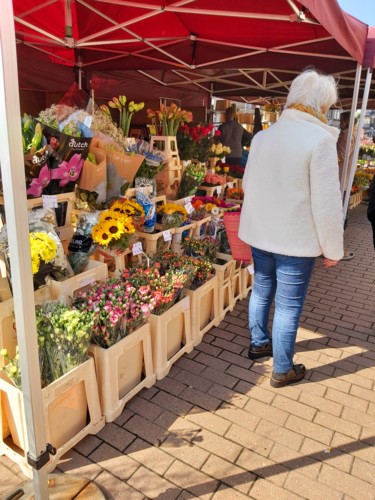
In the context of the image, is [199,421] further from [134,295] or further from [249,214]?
[249,214]

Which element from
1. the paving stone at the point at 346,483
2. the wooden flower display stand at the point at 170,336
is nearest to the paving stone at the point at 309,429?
the paving stone at the point at 346,483

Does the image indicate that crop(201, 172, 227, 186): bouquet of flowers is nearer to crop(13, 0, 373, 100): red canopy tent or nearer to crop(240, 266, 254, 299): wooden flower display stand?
crop(240, 266, 254, 299): wooden flower display stand

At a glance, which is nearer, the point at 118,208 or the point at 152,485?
the point at 152,485

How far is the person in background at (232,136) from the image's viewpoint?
6.36 meters

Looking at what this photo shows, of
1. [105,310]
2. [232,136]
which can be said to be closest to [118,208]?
[105,310]

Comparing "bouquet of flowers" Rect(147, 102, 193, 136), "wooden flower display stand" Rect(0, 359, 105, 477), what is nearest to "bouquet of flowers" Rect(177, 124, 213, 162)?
"bouquet of flowers" Rect(147, 102, 193, 136)

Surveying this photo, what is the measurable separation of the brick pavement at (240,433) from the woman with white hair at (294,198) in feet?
1.25

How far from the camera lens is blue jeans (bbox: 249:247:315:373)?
238 centimetres

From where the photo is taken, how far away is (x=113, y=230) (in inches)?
98.7

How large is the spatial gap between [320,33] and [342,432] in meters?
3.48

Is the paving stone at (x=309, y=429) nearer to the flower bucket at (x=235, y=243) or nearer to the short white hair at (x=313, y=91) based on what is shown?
the flower bucket at (x=235, y=243)

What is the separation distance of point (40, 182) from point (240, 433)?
1.81 metres

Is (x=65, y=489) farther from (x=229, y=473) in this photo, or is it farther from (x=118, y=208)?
(x=118, y=208)

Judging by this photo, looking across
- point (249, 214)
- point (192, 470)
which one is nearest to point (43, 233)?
point (249, 214)
